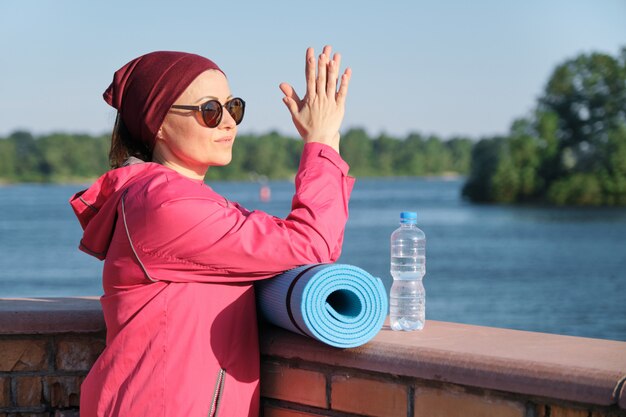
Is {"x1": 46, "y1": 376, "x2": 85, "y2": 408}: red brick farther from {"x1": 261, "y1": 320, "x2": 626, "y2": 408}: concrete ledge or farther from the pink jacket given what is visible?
{"x1": 261, "y1": 320, "x2": 626, "y2": 408}: concrete ledge

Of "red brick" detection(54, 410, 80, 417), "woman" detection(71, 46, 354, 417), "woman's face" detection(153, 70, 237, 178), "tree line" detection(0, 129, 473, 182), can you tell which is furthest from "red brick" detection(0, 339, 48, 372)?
"tree line" detection(0, 129, 473, 182)

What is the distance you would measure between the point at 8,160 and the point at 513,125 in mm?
83957

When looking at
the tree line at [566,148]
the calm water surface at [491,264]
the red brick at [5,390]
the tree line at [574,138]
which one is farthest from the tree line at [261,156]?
the red brick at [5,390]

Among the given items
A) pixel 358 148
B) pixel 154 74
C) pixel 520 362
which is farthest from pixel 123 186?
pixel 358 148

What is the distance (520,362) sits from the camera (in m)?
2.45

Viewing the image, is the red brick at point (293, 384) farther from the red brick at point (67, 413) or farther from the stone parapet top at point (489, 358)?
the red brick at point (67, 413)

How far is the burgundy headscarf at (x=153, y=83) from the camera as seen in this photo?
9.27 feet

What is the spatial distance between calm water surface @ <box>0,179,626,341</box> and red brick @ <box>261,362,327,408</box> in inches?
938

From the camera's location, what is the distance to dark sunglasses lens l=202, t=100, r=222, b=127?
2.85 metres

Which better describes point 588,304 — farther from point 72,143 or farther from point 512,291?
point 72,143

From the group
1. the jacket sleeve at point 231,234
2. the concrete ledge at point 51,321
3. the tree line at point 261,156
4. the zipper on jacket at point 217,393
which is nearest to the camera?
the jacket sleeve at point 231,234

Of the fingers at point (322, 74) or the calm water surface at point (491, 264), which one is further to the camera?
the calm water surface at point (491, 264)

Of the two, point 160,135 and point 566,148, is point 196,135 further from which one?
point 566,148

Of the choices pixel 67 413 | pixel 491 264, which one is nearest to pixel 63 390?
pixel 67 413
